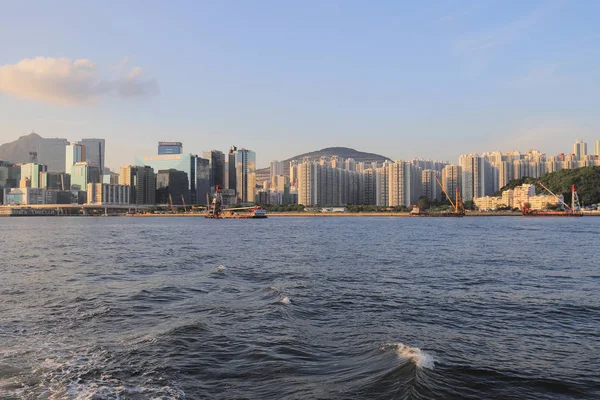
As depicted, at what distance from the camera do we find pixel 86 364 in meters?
9.89

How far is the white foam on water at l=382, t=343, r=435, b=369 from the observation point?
9.85 m

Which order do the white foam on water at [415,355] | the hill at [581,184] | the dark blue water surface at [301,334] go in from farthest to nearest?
the hill at [581,184] < the white foam on water at [415,355] < the dark blue water surface at [301,334]

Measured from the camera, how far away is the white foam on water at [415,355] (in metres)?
9.85

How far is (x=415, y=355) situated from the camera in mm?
10344

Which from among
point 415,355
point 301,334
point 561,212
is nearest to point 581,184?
point 561,212

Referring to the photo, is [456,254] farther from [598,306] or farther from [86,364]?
[86,364]

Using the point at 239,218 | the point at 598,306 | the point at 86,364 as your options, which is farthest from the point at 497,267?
the point at 239,218

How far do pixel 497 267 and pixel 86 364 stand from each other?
22268mm

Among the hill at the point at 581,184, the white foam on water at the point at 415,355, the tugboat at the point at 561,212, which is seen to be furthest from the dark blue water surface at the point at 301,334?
the hill at the point at 581,184

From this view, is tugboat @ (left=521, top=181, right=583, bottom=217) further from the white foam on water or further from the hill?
the white foam on water

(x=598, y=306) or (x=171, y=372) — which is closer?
(x=171, y=372)

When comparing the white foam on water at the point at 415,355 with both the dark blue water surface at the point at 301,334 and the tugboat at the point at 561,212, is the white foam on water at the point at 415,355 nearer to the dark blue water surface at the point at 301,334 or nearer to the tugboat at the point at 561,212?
the dark blue water surface at the point at 301,334

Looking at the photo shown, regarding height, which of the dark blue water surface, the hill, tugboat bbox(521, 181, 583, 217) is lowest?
the dark blue water surface

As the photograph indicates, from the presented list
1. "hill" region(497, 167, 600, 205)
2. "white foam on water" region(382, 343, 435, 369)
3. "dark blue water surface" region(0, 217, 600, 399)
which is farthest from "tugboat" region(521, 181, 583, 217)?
"white foam on water" region(382, 343, 435, 369)
